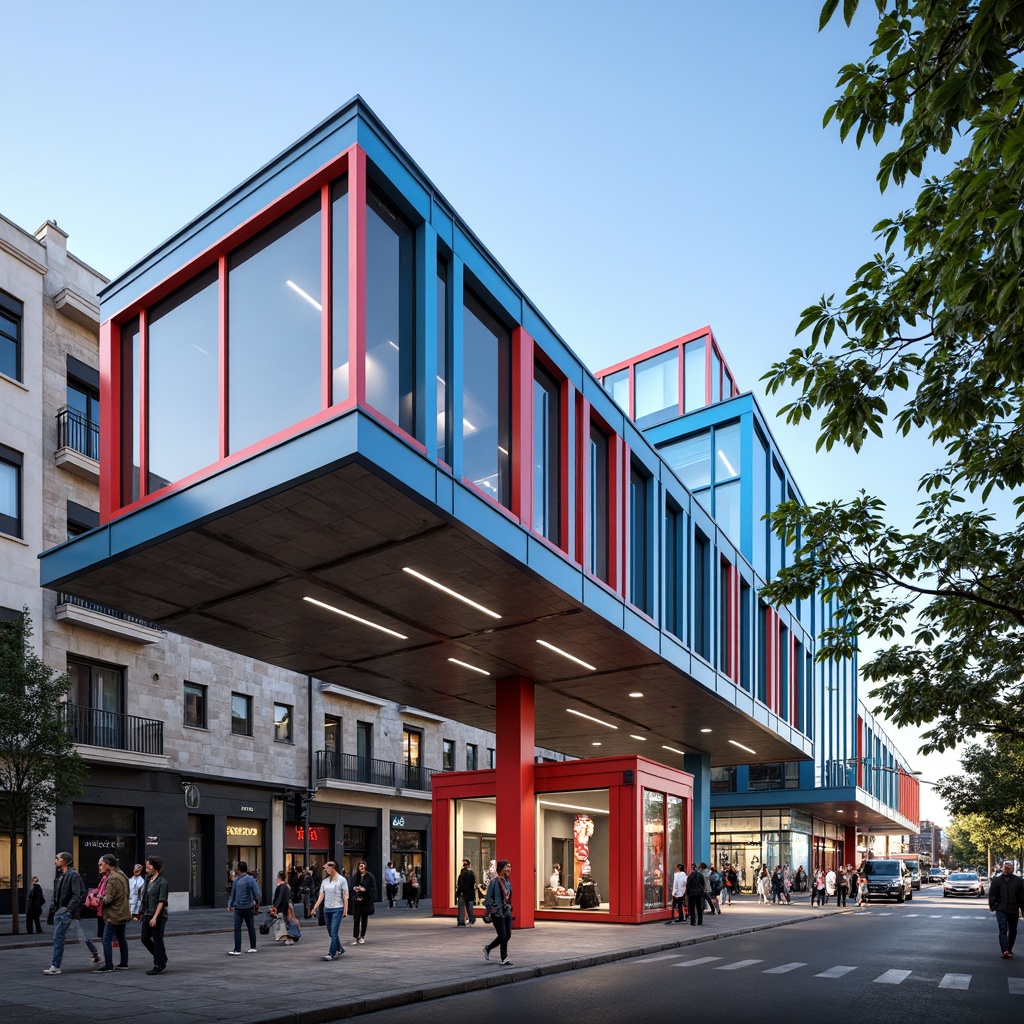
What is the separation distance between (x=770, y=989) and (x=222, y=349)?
39.7 feet

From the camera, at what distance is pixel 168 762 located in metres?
32.2

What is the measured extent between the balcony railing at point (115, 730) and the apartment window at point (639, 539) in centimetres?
1520

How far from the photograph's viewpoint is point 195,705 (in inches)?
1364

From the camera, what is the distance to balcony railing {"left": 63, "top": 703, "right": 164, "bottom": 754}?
2931cm

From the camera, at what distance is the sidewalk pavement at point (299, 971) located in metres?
11.5

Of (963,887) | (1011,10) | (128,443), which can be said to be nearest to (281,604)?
(128,443)

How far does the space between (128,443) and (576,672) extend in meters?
12.2

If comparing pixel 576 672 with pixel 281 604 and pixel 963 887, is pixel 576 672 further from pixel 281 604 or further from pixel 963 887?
pixel 963 887

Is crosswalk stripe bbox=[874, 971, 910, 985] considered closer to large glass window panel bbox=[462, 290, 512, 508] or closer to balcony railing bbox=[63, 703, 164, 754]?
large glass window panel bbox=[462, 290, 512, 508]

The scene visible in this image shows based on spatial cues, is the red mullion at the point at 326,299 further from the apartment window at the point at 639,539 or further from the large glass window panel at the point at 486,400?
the apartment window at the point at 639,539

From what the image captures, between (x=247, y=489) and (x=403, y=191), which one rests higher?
(x=403, y=191)

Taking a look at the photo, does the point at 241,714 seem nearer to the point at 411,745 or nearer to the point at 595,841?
the point at 411,745

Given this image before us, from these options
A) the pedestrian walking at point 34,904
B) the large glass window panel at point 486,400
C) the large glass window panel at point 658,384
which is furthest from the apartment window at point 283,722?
the large glass window panel at point 658,384

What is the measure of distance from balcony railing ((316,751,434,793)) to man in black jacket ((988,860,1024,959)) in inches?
932
